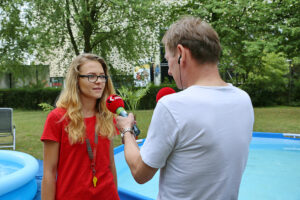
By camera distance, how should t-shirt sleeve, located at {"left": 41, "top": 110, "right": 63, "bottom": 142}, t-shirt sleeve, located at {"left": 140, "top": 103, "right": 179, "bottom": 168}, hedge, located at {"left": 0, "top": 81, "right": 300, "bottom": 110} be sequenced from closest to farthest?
t-shirt sleeve, located at {"left": 140, "top": 103, "right": 179, "bottom": 168} → t-shirt sleeve, located at {"left": 41, "top": 110, "right": 63, "bottom": 142} → hedge, located at {"left": 0, "top": 81, "right": 300, "bottom": 110}

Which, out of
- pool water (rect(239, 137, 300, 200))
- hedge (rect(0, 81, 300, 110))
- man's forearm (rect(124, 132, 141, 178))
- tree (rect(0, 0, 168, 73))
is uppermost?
tree (rect(0, 0, 168, 73))

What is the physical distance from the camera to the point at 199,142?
1.10 m

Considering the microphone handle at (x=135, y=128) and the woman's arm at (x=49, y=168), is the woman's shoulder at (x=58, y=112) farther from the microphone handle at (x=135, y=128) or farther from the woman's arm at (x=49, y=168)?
the microphone handle at (x=135, y=128)

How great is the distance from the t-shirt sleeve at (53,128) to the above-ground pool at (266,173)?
1.93 meters

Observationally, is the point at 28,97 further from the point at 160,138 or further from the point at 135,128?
the point at 160,138

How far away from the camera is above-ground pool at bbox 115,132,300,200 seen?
524 centimetres

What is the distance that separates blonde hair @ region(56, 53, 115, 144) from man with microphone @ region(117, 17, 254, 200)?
Result: 648 millimetres

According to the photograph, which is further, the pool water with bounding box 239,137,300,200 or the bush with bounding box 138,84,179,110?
the bush with bounding box 138,84,179,110

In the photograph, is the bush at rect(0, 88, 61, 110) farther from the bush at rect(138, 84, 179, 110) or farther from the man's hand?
the man's hand

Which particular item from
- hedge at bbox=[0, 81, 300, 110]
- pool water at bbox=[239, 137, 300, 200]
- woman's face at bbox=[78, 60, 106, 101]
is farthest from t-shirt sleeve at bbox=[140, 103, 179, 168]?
hedge at bbox=[0, 81, 300, 110]

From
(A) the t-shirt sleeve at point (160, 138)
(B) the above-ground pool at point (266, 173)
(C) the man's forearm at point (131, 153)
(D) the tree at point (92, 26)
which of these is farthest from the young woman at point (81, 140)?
(D) the tree at point (92, 26)

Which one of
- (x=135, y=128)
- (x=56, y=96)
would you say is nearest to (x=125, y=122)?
(x=135, y=128)

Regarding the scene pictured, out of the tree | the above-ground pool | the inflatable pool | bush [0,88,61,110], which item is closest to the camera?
the inflatable pool

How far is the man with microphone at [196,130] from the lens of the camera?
1.09m
